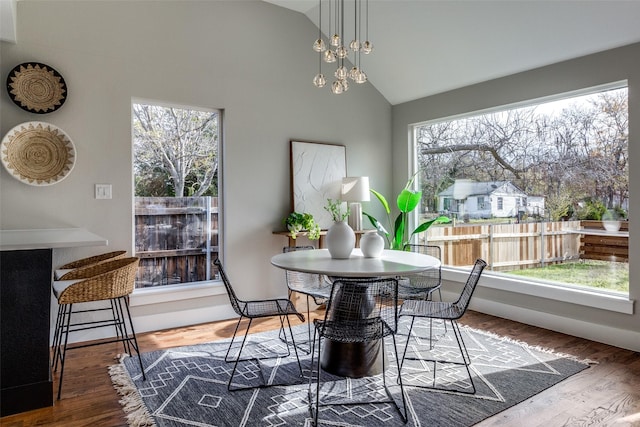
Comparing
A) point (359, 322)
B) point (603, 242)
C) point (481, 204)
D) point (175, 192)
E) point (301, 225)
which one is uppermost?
point (175, 192)

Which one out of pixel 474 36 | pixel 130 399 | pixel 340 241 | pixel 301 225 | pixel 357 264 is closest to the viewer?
pixel 130 399

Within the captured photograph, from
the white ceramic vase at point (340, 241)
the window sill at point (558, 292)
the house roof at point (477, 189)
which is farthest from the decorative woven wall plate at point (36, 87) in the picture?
the window sill at point (558, 292)

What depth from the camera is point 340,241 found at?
2.96 metres

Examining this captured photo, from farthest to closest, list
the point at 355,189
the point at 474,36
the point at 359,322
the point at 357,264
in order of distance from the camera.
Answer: the point at 355,189, the point at 474,36, the point at 357,264, the point at 359,322

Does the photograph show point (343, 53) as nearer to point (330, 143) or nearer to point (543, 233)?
point (330, 143)

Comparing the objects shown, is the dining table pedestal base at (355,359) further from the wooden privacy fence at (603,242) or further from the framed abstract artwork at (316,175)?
the wooden privacy fence at (603,242)

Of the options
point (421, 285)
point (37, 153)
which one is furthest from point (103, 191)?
point (421, 285)

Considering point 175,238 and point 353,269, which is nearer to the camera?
point 353,269

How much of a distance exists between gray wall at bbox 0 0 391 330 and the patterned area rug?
1.05 meters

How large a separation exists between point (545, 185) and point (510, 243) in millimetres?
683

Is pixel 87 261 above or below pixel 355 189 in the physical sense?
below

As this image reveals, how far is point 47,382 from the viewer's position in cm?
243

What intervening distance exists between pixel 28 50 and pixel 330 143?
2.97 m

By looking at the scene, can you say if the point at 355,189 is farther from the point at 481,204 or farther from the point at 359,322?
the point at 359,322
